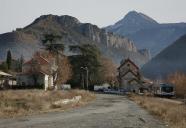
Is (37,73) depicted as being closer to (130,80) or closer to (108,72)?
(130,80)

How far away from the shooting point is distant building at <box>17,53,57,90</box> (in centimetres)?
10731

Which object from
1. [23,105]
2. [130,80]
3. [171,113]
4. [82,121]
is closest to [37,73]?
[130,80]

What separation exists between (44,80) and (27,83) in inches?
216

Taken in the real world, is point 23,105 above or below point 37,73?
below

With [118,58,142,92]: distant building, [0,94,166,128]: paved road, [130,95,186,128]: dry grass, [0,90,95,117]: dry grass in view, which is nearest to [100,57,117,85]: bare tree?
[118,58,142,92]: distant building

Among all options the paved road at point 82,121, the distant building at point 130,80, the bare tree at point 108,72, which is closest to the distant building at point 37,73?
the distant building at point 130,80

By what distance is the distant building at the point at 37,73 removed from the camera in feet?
352

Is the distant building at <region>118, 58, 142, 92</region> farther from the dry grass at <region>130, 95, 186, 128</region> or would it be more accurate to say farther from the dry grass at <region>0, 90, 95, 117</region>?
the dry grass at <region>0, 90, 95, 117</region>

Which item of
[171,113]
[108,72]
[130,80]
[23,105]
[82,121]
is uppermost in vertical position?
[108,72]

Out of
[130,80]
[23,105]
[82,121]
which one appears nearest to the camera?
[82,121]

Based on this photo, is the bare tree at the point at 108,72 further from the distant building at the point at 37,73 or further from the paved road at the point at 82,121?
the paved road at the point at 82,121

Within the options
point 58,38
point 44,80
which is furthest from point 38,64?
point 58,38

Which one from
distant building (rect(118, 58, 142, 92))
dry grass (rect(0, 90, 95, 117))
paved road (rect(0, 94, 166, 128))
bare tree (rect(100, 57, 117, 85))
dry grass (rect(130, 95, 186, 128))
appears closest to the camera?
paved road (rect(0, 94, 166, 128))

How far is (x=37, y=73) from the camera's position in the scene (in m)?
107
